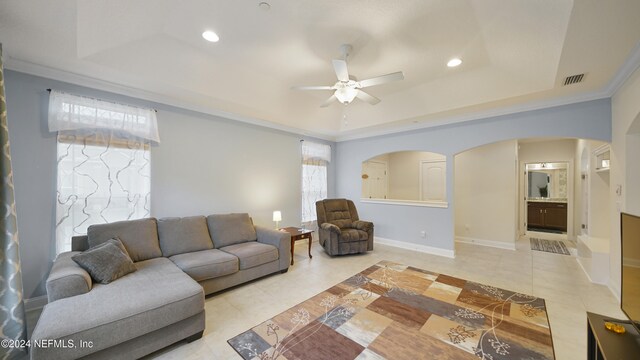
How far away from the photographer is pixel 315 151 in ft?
18.9

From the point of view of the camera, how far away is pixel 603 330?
1.39 m

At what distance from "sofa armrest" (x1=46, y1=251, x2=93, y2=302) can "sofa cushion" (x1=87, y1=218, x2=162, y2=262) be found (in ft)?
1.77

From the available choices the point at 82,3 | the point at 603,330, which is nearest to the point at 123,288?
the point at 82,3

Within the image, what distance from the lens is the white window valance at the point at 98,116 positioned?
2676mm

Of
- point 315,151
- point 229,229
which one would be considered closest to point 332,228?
point 229,229

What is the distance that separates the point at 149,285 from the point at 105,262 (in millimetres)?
579

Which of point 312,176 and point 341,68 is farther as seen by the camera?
point 312,176

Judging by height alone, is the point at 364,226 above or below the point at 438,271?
above

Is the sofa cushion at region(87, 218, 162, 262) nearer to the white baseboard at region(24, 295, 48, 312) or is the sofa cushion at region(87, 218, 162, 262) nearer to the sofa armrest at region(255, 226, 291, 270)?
the white baseboard at region(24, 295, 48, 312)

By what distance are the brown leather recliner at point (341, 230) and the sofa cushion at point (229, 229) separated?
139 centimetres

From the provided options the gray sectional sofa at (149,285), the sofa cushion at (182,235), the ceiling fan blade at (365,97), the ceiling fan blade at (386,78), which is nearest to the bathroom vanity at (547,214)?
the ceiling fan blade at (365,97)

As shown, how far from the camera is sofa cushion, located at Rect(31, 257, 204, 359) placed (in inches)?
60.4

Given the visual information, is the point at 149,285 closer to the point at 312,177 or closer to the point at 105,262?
the point at 105,262

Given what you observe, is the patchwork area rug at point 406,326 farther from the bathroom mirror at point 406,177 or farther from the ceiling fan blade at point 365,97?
the bathroom mirror at point 406,177
